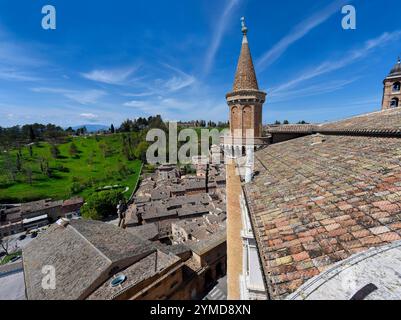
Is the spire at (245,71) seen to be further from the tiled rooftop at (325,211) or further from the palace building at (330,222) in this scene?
the tiled rooftop at (325,211)

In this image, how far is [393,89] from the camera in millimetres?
17234

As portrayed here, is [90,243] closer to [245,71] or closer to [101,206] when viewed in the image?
[245,71]

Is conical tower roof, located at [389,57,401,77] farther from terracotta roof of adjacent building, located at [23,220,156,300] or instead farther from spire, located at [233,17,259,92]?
terracotta roof of adjacent building, located at [23,220,156,300]

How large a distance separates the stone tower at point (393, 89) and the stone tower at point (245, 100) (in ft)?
46.4

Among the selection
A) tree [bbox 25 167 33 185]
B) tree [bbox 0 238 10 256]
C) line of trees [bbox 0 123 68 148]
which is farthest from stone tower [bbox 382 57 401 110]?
line of trees [bbox 0 123 68 148]

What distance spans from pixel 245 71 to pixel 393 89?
50.7 feet

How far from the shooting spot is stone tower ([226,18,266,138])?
37.8 feet

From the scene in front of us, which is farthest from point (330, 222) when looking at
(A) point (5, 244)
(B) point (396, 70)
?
(A) point (5, 244)

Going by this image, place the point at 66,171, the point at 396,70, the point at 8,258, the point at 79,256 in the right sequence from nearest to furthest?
the point at 79,256 < the point at 396,70 < the point at 8,258 < the point at 66,171

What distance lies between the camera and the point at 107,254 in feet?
47.9

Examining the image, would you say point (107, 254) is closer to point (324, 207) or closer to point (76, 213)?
point (324, 207)

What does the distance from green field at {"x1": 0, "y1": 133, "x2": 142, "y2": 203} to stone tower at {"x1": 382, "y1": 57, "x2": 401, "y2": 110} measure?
2257 inches

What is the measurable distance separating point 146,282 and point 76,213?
44.9 m

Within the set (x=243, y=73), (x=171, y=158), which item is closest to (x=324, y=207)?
(x=243, y=73)
